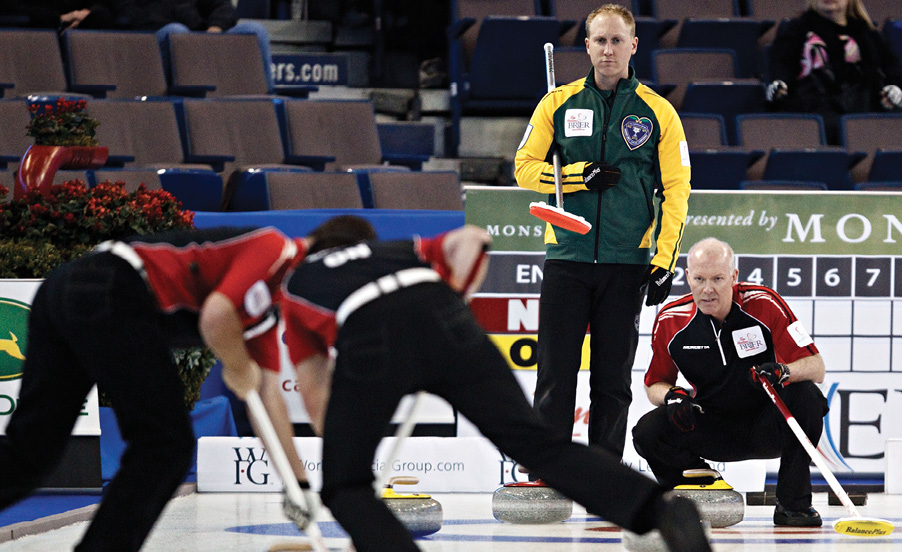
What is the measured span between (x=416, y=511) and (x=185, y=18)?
5486 mm

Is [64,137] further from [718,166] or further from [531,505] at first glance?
[718,166]

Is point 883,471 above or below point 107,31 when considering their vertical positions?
below

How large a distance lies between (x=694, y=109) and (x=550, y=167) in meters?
4.25

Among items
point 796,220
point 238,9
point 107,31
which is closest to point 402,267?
point 796,220

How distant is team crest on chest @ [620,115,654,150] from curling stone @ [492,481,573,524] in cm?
122

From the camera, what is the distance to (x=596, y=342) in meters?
3.92

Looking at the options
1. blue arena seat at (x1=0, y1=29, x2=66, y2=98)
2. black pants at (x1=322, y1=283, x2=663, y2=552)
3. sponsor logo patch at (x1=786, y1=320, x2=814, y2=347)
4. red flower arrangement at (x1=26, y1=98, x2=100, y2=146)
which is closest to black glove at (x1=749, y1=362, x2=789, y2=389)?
sponsor logo patch at (x1=786, y1=320, x2=814, y2=347)

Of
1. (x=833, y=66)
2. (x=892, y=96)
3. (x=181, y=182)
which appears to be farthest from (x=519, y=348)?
(x=892, y=96)

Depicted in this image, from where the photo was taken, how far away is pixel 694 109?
311 inches

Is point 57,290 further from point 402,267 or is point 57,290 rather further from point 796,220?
point 796,220

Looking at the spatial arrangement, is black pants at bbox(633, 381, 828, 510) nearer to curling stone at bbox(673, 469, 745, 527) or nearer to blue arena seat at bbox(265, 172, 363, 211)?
curling stone at bbox(673, 469, 745, 527)

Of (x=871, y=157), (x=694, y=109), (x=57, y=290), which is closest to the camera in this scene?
(x=57, y=290)

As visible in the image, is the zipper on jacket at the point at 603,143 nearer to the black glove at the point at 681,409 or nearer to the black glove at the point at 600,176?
the black glove at the point at 600,176

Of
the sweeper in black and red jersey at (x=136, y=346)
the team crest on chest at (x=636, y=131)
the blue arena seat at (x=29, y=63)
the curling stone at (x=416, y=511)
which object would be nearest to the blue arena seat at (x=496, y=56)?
the blue arena seat at (x=29, y=63)
